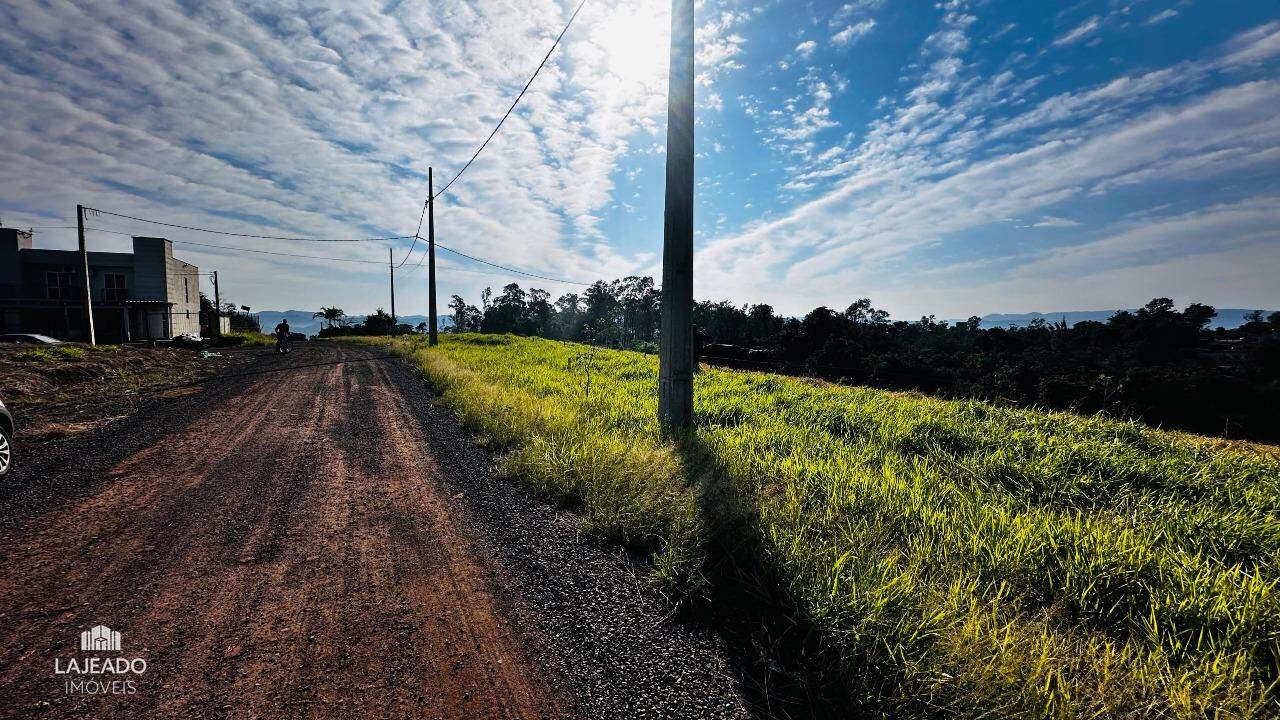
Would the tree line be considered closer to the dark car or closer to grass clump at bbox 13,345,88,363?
the dark car

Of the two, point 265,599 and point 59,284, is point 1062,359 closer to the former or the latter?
point 265,599

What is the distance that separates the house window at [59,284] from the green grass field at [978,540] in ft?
156

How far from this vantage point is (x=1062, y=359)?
24.9 meters

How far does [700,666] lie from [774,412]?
20.2ft

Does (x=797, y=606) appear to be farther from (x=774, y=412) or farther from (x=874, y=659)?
(x=774, y=412)

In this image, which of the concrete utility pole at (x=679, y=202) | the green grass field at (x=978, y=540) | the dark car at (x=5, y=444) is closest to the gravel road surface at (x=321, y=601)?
the dark car at (x=5, y=444)

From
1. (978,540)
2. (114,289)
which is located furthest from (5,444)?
(114,289)

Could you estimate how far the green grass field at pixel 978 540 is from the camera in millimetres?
2014

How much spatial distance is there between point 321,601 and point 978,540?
174 inches

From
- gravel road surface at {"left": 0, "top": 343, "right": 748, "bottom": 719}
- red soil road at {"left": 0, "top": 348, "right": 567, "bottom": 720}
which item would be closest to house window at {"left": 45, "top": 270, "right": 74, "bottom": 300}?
gravel road surface at {"left": 0, "top": 343, "right": 748, "bottom": 719}

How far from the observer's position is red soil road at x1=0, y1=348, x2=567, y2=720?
1946 millimetres

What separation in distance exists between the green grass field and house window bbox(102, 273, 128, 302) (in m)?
45.1

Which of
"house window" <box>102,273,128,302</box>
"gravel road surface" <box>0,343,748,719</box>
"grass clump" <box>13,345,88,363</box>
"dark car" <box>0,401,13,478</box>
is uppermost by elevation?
"house window" <box>102,273,128,302</box>

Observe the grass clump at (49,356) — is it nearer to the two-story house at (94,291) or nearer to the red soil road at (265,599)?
the red soil road at (265,599)
